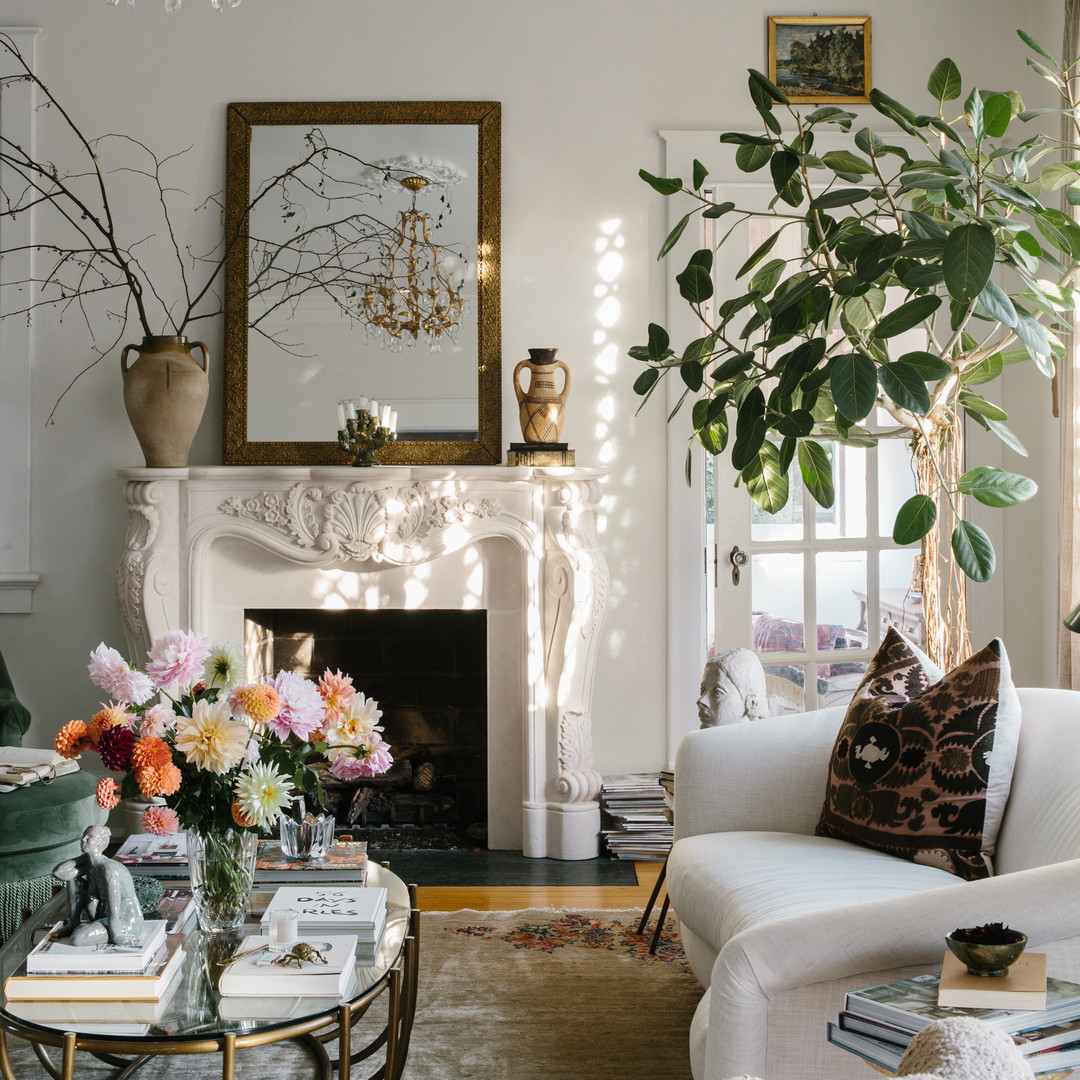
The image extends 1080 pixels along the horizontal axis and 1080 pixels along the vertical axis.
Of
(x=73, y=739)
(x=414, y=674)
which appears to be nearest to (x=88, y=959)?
(x=73, y=739)

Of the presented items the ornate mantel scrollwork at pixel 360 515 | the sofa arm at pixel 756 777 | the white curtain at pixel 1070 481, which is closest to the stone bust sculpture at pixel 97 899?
the sofa arm at pixel 756 777

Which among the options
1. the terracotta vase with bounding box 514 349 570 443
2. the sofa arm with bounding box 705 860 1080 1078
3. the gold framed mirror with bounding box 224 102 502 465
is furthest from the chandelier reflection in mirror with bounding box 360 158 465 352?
the sofa arm with bounding box 705 860 1080 1078

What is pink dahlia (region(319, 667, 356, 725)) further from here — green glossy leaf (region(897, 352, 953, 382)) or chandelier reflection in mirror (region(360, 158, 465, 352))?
chandelier reflection in mirror (region(360, 158, 465, 352))

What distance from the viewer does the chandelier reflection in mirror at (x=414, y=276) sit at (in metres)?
4.11

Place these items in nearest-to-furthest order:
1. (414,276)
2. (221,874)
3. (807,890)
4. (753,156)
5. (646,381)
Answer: (221,874), (807,890), (753,156), (646,381), (414,276)

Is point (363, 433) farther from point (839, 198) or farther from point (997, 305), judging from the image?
point (997, 305)

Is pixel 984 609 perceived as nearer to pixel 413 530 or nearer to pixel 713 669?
pixel 713 669

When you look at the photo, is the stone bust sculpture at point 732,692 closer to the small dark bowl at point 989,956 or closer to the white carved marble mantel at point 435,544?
the white carved marble mantel at point 435,544

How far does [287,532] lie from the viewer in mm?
3898

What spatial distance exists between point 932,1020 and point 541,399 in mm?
2822

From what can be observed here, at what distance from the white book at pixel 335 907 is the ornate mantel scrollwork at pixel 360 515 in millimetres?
1836

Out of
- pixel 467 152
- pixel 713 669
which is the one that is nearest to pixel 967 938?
pixel 713 669

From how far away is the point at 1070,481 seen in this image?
12.3ft

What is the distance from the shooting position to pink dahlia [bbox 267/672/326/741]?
72.8 inches
